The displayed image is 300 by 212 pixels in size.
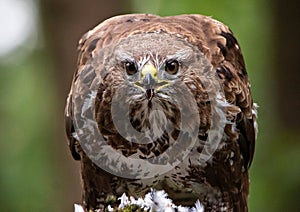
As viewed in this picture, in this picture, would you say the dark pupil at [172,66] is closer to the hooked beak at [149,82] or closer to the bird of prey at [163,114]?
the bird of prey at [163,114]

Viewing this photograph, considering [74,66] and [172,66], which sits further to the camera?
[74,66]

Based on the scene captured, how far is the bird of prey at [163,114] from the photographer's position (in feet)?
16.9

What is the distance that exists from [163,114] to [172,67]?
31cm

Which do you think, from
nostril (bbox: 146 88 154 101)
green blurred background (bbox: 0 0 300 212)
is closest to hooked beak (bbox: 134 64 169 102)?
nostril (bbox: 146 88 154 101)

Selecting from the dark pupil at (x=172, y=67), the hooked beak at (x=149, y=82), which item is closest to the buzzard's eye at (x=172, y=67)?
the dark pupil at (x=172, y=67)

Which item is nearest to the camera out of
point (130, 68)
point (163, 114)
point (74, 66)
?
point (130, 68)

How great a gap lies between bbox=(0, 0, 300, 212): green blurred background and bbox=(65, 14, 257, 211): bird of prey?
120 inches

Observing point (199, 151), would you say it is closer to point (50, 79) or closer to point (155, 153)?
point (155, 153)

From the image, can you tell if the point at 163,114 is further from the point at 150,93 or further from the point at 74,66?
the point at 74,66

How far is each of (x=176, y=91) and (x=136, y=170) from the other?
65 cm

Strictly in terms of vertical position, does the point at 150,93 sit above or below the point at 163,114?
above

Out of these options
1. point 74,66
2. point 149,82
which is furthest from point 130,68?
point 74,66

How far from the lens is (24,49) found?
1416cm

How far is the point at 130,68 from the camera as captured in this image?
5.07 metres
